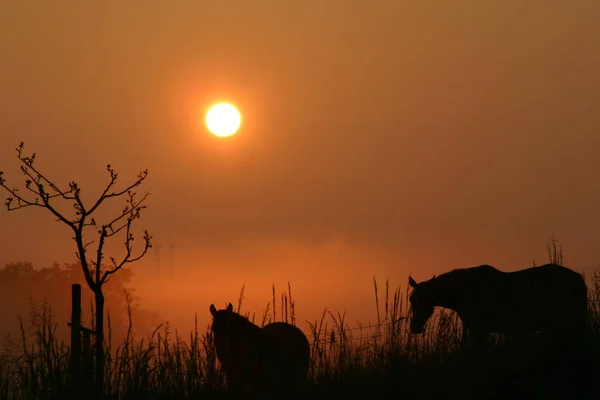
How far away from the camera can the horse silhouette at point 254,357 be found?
745 centimetres

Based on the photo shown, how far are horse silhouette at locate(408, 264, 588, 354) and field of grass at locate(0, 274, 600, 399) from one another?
2.10ft

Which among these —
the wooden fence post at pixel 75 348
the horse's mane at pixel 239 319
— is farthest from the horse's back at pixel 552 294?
A: the wooden fence post at pixel 75 348

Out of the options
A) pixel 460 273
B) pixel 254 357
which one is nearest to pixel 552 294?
pixel 460 273

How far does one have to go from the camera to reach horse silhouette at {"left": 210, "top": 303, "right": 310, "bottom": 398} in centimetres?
745

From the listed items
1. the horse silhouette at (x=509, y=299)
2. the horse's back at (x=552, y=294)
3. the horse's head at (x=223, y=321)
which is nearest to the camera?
the horse's head at (x=223, y=321)

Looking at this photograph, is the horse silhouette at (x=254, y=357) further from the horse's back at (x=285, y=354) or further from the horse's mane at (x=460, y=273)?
the horse's mane at (x=460, y=273)

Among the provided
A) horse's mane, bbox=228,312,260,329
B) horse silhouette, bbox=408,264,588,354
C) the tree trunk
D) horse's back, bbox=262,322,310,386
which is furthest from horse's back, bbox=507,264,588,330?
the tree trunk

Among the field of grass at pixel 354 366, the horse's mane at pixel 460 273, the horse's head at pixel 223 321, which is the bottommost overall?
the field of grass at pixel 354 366

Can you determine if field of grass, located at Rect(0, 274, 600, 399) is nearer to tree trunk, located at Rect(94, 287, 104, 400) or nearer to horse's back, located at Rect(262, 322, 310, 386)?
tree trunk, located at Rect(94, 287, 104, 400)

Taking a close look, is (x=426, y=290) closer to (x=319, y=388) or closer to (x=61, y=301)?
(x=319, y=388)

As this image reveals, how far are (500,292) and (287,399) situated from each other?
20.5ft

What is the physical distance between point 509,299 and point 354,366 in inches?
187

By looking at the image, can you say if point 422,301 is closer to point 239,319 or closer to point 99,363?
point 239,319

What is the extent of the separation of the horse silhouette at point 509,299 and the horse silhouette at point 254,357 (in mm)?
2318
